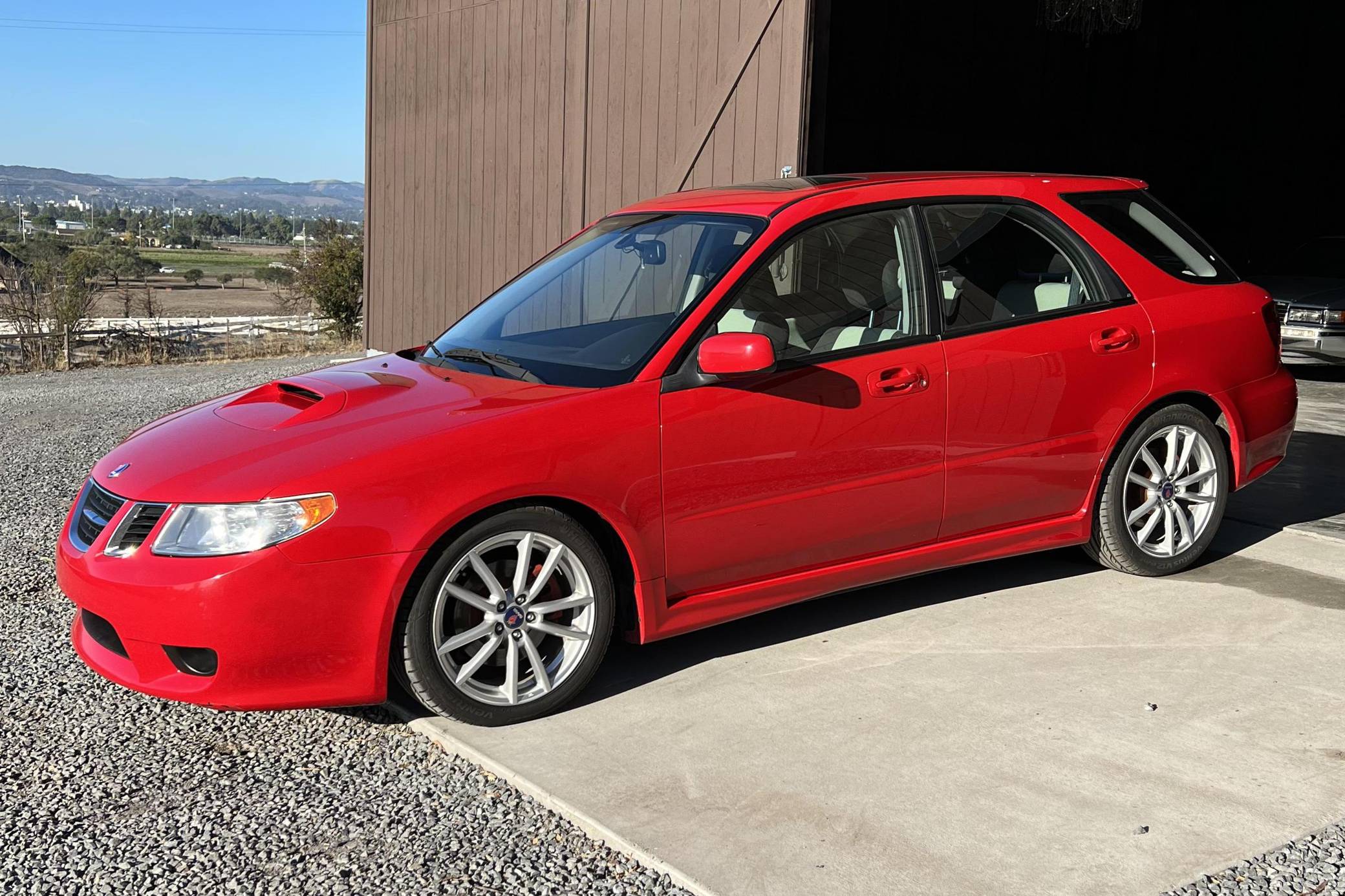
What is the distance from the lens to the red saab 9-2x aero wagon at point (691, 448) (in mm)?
3549

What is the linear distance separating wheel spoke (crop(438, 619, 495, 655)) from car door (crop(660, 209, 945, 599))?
2.04 ft

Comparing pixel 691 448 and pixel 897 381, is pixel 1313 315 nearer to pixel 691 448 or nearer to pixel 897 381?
pixel 897 381

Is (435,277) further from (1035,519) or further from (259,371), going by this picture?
(1035,519)

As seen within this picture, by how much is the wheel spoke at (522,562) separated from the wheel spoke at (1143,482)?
2.59 metres

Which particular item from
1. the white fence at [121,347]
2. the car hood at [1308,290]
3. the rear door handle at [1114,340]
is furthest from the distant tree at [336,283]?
the rear door handle at [1114,340]

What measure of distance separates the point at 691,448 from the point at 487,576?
0.76 meters

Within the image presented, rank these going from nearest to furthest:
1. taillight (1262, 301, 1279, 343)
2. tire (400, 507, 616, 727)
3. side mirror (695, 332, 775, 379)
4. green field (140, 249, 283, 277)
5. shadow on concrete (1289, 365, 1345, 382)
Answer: tire (400, 507, 616, 727)
side mirror (695, 332, 775, 379)
taillight (1262, 301, 1279, 343)
shadow on concrete (1289, 365, 1345, 382)
green field (140, 249, 283, 277)

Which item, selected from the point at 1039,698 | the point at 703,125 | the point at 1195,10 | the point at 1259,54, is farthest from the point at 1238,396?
the point at 1259,54

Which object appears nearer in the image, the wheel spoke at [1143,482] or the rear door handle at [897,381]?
the rear door handle at [897,381]

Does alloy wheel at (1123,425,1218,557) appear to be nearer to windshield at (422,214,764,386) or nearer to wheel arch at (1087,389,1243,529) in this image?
wheel arch at (1087,389,1243,529)

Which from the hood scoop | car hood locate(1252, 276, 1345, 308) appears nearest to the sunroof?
the hood scoop

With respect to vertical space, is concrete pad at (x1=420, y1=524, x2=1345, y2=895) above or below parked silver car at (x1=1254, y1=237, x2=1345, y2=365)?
below

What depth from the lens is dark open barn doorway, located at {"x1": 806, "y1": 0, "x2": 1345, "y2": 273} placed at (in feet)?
32.8

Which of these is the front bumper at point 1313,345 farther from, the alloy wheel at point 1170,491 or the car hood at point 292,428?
the car hood at point 292,428
